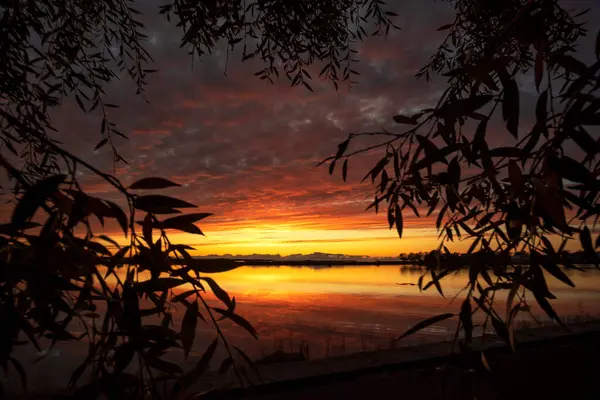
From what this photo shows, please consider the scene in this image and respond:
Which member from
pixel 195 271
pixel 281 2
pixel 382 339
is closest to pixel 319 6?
pixel 281 2

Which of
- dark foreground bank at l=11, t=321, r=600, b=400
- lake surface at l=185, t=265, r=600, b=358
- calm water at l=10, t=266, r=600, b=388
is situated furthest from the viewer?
lake surface at l=185, t=265, r=600, b=358

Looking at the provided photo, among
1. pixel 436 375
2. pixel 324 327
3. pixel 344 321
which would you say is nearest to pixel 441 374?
pixel 436 375

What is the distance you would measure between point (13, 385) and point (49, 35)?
2.74 metres

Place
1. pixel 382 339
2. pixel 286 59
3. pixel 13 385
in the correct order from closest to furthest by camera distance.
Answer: pixel 286 59, pixel 13 385, pixel 382 339

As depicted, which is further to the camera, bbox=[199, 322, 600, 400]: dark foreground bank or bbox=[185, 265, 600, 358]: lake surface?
bbox=[185, 265, 600, 358]: lake surface

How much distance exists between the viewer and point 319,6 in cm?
291

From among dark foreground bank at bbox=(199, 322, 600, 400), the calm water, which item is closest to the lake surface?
the calm water

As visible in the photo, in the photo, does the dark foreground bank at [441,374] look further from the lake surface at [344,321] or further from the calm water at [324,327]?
the lake surface at [344,321]

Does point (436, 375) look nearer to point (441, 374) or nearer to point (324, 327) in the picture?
point (441, 374)

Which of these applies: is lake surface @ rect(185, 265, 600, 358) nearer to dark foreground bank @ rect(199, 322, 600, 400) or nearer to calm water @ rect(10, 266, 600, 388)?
calm water @ rect(10, 266, 600, 388)

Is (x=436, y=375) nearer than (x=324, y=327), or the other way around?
(x=436, y=375)

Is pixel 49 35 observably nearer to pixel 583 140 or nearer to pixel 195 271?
pixel 195 271

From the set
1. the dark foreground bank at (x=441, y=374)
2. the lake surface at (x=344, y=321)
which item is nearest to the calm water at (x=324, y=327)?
the lake surface at (x=344, y=321)

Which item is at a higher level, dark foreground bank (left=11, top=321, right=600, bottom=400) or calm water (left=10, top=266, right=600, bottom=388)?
dark foreground bank (left=11, top=321, right=600, bottom=400)
